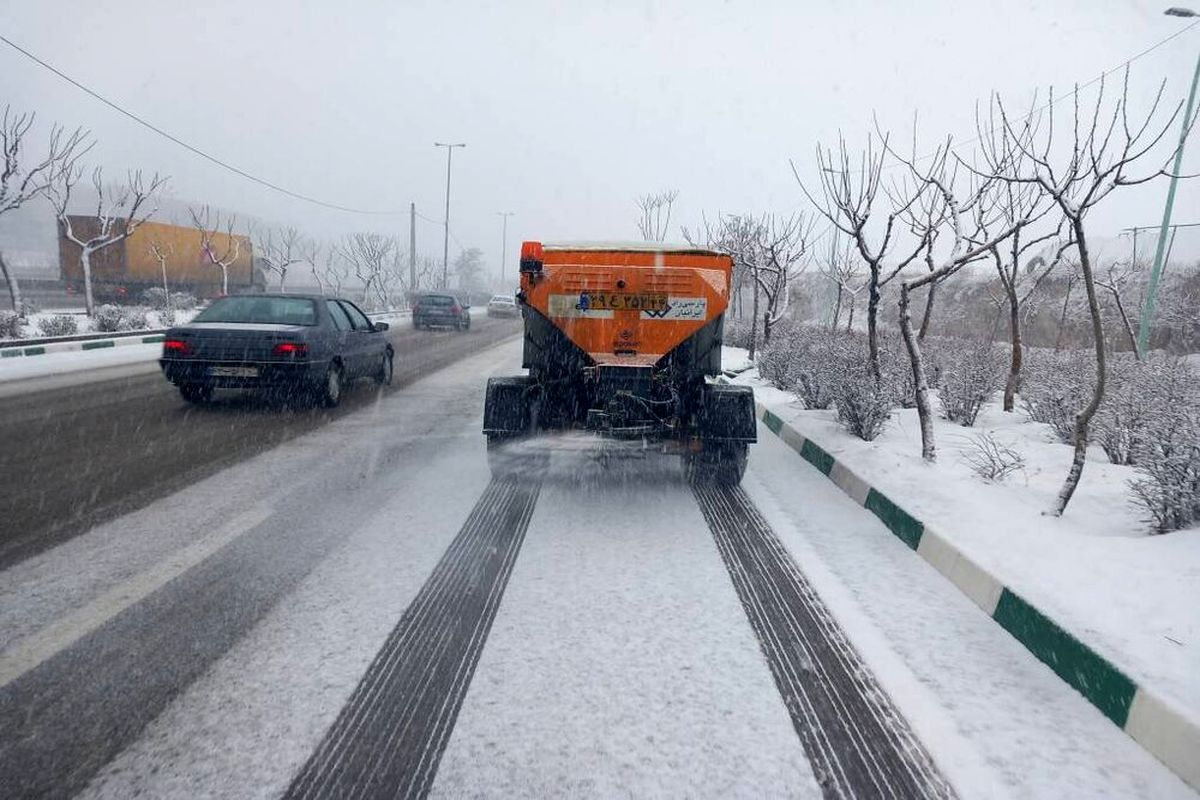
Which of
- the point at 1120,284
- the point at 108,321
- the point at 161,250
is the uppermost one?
the point at 1120,284

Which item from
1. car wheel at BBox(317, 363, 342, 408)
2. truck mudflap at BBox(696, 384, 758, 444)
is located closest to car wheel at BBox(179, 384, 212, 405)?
car wheel at BBox(317, 363, 342, 408)

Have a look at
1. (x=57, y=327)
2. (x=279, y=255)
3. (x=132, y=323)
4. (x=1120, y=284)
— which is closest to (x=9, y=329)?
(x=57, y=327)

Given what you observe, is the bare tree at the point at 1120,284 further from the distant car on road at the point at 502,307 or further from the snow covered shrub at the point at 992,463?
the distant car on road at the point at 502,307

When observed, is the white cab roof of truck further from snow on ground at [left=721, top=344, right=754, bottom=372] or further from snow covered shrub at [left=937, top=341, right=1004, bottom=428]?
snow on ground at [left=721, top=344, right=754, bottom=372]

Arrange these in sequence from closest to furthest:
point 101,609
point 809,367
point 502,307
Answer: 1. point 101,609
2. point 809,367
3. point 502,307

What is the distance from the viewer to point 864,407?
22.5 feet

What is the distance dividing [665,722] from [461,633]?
105cm

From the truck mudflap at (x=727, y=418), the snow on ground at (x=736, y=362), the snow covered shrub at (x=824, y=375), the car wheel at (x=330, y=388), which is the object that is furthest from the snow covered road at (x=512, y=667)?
the snow on ground at (x=736, y=362)

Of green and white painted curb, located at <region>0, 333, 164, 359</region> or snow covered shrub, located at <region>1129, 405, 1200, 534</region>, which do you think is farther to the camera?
green and white painted curb, located at <region>0, 333, 164, 359</region>

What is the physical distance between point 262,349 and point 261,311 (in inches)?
37.5

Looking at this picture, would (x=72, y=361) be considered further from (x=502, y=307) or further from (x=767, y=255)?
(x=502, y=307)

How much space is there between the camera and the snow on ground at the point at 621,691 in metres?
2.14

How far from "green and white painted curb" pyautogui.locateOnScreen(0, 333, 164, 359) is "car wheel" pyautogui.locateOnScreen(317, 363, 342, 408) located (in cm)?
876

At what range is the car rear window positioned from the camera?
27.9 ft
